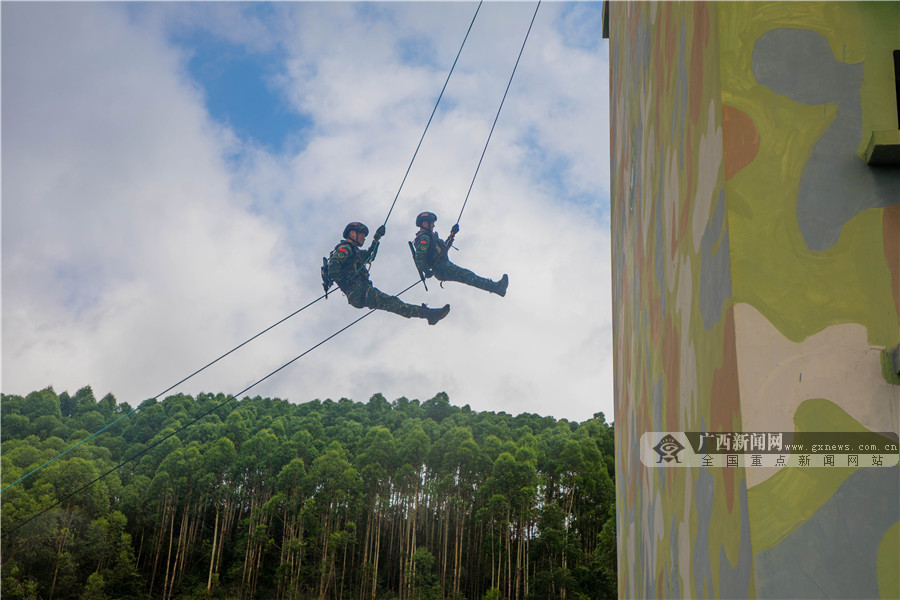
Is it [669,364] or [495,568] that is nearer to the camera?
[669,364]

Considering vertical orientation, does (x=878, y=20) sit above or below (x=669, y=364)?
above

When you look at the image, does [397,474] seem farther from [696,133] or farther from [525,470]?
[696,133]

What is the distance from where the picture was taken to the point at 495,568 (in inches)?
1110

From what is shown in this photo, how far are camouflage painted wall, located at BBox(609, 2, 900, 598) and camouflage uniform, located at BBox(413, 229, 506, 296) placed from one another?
9270 mm

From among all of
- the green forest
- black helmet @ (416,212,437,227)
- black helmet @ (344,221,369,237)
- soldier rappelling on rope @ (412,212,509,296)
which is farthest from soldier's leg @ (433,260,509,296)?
the green forest

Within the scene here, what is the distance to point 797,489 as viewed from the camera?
4.17ft

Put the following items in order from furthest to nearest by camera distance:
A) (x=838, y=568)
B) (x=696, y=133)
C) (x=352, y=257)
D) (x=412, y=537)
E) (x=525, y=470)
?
1. (x=412, y=537)
2. (x=525, y=470)
3. (x=352, y=257)
4. (x=696, y=133)
5. (x=838, y=568)

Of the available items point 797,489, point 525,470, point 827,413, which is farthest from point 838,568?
point 525,470

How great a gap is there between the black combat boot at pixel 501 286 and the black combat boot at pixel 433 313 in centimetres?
93

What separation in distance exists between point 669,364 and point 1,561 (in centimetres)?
2842

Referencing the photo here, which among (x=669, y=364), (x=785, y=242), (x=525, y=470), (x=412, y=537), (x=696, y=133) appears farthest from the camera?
(x=412, y=537)

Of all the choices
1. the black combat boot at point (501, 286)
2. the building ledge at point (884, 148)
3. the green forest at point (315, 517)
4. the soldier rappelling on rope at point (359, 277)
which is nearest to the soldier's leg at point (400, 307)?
the soldier rappelling on rope at point (359, 277)

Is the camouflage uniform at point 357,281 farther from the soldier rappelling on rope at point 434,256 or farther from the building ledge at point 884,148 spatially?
the building ledge at point 884,148

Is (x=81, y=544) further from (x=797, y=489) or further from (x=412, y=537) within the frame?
(x=797, y=489)
